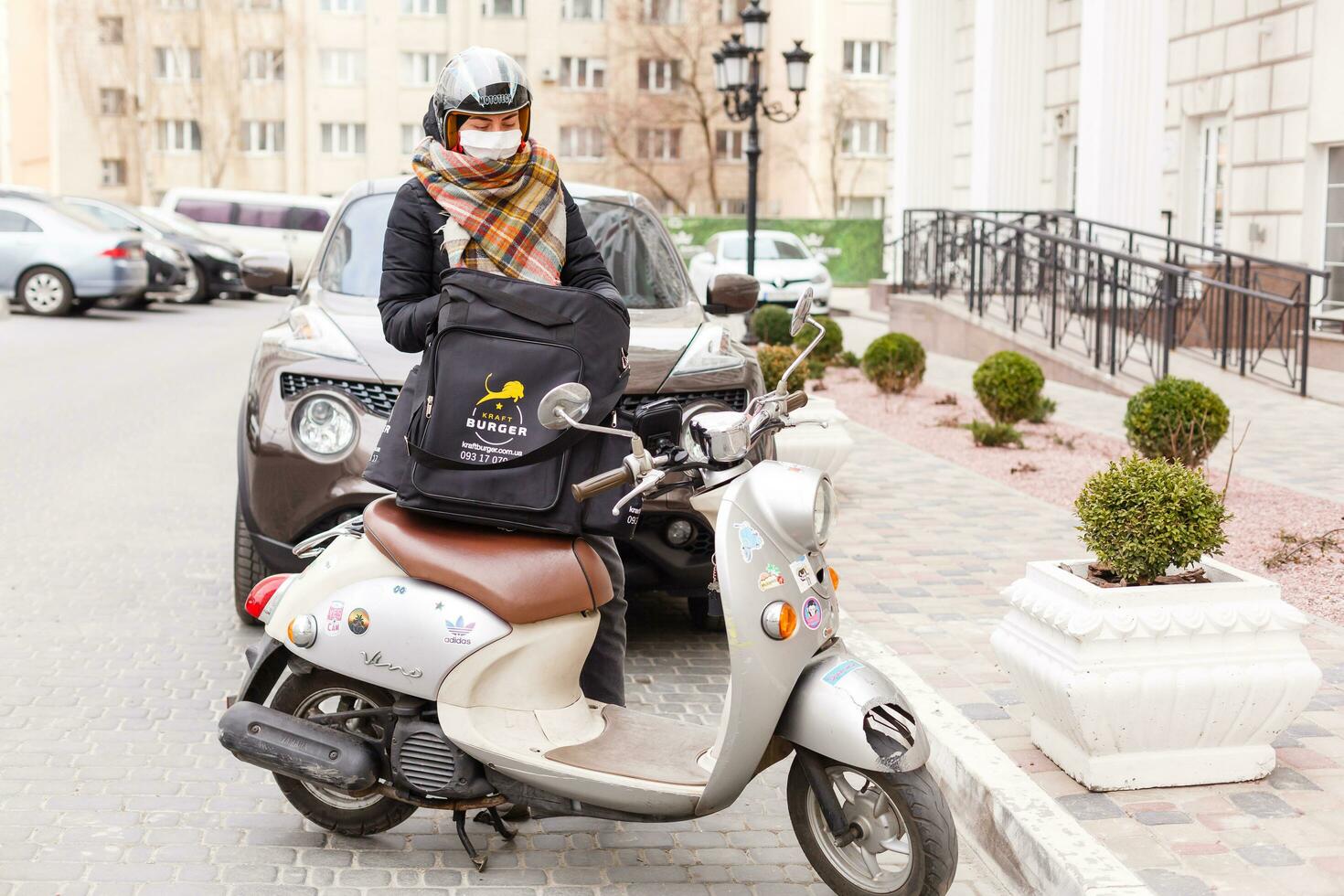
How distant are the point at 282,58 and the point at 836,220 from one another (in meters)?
32.0

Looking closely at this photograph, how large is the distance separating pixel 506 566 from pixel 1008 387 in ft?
29.8

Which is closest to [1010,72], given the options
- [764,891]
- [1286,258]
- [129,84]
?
[1286,258]

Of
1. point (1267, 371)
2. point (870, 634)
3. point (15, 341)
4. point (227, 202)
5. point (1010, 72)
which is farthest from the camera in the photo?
point (227, 202)

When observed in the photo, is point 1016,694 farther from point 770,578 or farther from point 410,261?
point 410,261

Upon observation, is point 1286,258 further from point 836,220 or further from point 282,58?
point 282,58

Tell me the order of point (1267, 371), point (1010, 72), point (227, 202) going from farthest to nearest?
1. point (227, 202)
2. point (1010, 72)
3. point (1267, 371)

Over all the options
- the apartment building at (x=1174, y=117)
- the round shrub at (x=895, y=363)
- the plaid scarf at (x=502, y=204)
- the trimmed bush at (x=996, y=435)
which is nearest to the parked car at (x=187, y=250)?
Answer: the apartment building at (x=1174, y=117)

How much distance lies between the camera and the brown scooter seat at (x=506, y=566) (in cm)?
402

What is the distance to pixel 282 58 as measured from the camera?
65.6 meters

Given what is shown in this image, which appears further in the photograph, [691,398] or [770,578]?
[691,398]

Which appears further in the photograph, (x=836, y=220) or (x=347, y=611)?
(x=836, y=220)

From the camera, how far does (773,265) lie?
30.8 m

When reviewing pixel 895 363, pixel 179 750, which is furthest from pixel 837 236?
pixel 179 750

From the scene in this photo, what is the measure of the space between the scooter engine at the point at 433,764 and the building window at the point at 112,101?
6751cm
